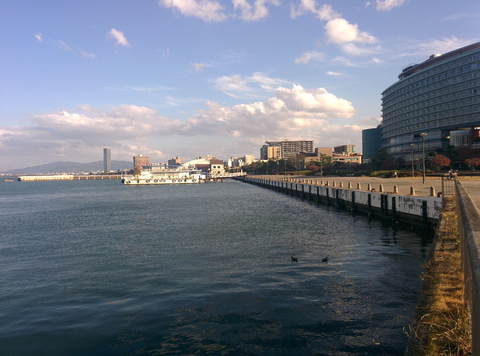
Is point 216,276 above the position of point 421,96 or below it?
below

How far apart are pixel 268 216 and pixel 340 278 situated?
29.9 meters

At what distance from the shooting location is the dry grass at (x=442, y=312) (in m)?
6.84

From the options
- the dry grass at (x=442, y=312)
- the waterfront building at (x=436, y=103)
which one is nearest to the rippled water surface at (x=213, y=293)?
the dry grass at (x=442, y=312)

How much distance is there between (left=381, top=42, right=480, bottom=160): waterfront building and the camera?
450 feet

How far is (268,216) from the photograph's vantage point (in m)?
49.6

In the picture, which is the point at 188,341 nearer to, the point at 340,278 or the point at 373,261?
the point at 340,278

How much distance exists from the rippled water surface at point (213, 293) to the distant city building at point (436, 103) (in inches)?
4219

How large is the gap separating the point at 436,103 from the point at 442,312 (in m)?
167

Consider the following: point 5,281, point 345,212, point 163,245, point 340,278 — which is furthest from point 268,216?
point 5,281

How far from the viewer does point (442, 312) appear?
877cm

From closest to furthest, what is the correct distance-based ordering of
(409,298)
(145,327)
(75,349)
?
(75,349), (145,327), (409,298)

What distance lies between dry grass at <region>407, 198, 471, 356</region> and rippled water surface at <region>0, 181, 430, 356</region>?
103 inches

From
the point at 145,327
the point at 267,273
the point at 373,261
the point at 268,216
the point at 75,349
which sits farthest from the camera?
the point at 268,216

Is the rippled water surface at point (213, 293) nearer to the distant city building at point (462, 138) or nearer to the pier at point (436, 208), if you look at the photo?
the pier at point (436, 208)
